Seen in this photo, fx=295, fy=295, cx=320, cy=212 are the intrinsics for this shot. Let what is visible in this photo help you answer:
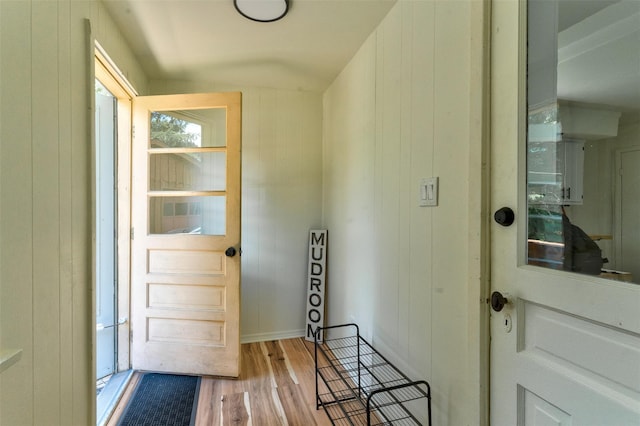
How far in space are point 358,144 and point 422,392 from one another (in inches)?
58.9

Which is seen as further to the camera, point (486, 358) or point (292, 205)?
point (292, 205)

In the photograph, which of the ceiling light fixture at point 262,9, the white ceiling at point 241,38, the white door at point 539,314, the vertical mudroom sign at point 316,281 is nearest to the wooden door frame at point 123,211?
the white ceiling at point 241,38

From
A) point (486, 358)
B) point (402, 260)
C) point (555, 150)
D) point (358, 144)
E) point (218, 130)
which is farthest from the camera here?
point (218, 130)

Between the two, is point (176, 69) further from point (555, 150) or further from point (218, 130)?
point (555, 150)

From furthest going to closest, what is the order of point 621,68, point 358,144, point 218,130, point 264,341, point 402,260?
point 264,341
point 218,130
point 358,144
point 402,260
point 621,68

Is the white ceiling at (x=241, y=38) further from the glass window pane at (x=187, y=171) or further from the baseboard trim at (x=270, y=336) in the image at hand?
the baseboard trim at (x=270, y=336)

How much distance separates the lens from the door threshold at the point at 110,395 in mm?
1677

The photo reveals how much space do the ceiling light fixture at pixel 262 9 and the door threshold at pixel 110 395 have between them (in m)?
2.38

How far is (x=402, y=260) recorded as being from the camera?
1.51m

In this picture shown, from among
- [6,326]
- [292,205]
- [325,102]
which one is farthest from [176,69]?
[6,326]

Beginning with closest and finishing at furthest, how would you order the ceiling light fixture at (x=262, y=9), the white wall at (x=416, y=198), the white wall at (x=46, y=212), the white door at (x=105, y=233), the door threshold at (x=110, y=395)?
1. the white wall at (x=46, y=212)
2. the white wall at (x=416, y=198)
3. the ceiling light fixture at (x=262, y=9)
4. the door threshold at (x=110, y=395)
5. the white door at (x=105, y=233)

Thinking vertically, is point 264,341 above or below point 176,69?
below

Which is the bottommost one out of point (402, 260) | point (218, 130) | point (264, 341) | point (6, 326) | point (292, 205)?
point (264, 341)

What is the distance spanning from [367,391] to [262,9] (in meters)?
2.27
